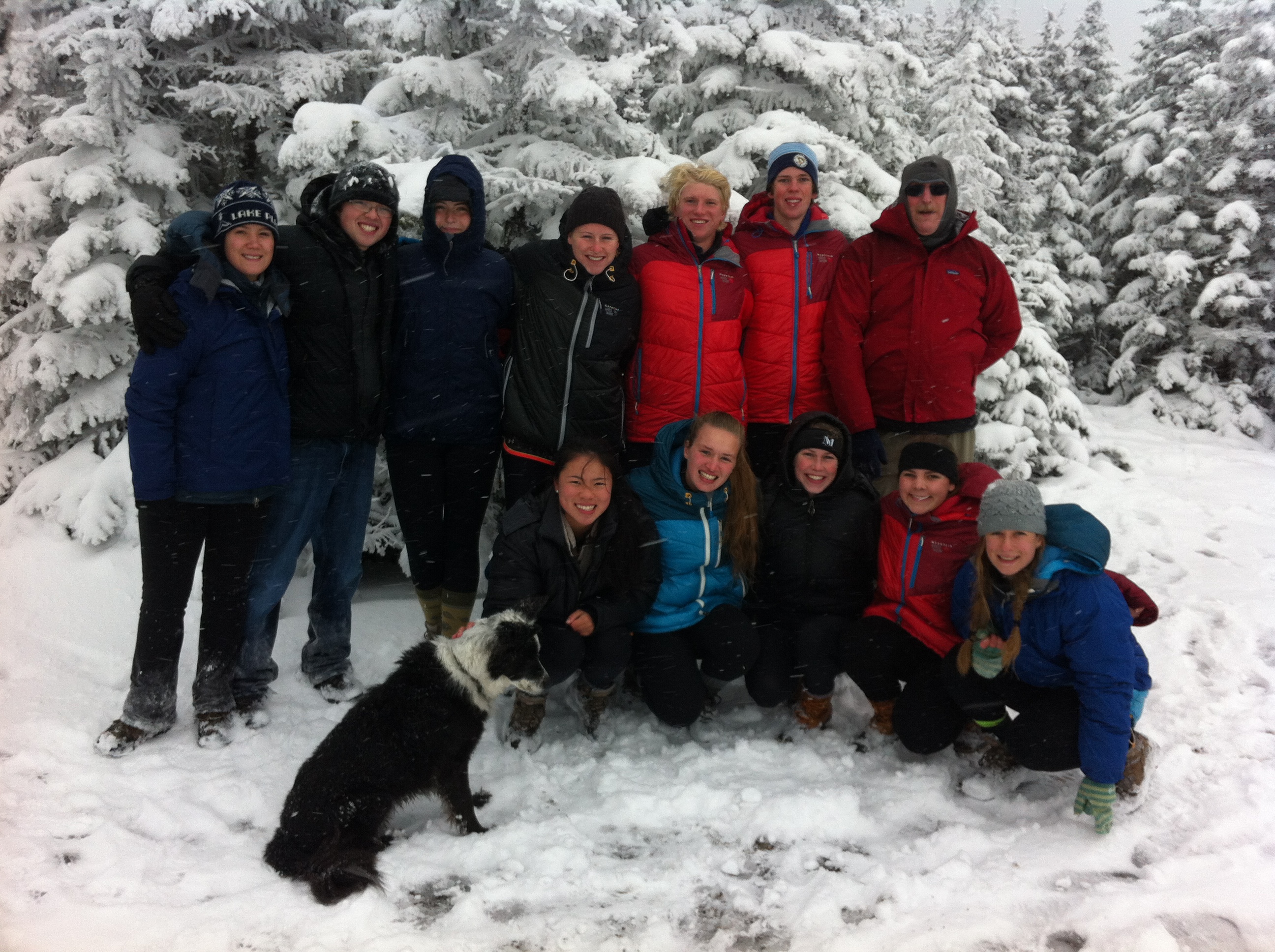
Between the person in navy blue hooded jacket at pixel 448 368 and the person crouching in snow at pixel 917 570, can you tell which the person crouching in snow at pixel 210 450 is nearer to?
the person in navy blue hooded jacket at pixel 448 368

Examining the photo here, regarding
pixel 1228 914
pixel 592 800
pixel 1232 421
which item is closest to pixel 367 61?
pixel 592 800

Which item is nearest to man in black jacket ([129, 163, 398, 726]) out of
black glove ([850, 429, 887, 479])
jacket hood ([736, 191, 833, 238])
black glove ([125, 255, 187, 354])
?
black glove ([125, 255, 187, 354])

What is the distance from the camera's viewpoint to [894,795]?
3.51 meters

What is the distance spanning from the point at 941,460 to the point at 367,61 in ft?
19.1

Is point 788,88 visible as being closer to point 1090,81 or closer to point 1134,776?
point 1134,776

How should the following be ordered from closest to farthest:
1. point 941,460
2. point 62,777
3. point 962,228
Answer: point 62,777 < point 941,460 < point 962,228

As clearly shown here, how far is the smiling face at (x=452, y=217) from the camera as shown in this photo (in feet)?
13.0

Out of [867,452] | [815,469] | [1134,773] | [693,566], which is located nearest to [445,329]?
[693,566]

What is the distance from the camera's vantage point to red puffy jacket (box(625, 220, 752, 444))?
13.8ft

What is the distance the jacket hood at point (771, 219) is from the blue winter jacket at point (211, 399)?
2.68 metres

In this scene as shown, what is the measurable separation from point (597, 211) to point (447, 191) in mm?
791

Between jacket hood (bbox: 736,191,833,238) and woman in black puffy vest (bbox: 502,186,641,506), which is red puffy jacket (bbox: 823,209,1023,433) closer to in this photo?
jacket hood (bbox: 736,191,833,238)

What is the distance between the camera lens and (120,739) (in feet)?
11.8

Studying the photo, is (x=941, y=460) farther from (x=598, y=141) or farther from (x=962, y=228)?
(x=598, y=141)
